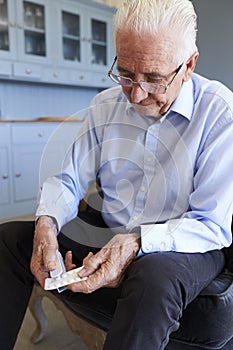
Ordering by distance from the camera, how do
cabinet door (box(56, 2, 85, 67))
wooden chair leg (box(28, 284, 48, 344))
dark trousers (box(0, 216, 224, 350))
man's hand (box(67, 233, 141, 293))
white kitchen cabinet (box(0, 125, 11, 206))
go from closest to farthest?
dark trousers (box(0, 216, 224, 350)), man's hand (box(67, 233, 141, 293)), wooden chair leg (box(28, 284, 48, 344)), white kitchen cabinet (box(0, 125, 11, 206)), cabinet door (box(56, 2, 85, 67))

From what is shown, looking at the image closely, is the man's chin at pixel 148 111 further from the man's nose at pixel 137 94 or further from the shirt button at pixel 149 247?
the shirt button at pixel 149 247

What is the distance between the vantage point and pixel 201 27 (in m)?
1.81

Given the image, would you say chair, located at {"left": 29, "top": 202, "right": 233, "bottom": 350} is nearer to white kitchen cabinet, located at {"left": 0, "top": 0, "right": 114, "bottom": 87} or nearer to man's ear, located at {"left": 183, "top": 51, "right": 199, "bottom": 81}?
man's ear, located at {"left": 183, "top": 51, "right": 199, "bottom": 81}

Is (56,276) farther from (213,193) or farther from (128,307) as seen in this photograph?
(213,193)

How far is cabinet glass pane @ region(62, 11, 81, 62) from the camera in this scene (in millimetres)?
3105

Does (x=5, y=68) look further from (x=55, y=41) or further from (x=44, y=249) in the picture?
(x=44, y=249)

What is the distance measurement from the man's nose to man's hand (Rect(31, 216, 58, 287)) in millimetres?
403

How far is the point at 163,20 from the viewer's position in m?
0.77

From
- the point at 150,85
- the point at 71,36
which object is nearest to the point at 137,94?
the point at 150,85

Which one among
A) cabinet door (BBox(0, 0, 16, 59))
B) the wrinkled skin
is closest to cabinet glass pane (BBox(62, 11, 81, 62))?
cabinet door (BBox(0, 0, 16, 59))

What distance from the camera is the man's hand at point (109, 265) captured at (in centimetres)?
75

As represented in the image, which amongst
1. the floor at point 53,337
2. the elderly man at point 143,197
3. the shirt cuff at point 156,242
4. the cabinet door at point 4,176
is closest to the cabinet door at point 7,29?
the cabinet door at point 4,176

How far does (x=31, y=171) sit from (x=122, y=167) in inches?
78.2

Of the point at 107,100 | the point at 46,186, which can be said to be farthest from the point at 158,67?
the point at 46,186
